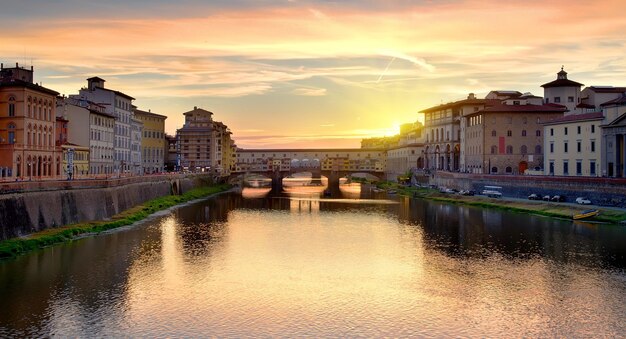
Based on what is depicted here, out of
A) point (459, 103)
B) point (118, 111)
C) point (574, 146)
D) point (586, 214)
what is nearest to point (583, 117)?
point (574, 146)

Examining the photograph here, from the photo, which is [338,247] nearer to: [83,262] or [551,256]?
[551,256]

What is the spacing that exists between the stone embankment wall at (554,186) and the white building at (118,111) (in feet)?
198

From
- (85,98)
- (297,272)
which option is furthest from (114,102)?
(297,272)

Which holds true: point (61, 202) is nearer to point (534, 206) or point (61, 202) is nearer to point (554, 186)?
point (534, 206)

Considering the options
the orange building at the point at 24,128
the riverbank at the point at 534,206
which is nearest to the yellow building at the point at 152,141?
the orange building at the point at 24,128

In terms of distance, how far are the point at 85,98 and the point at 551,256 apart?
78456 mm

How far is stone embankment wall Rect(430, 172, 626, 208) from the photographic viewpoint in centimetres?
6700

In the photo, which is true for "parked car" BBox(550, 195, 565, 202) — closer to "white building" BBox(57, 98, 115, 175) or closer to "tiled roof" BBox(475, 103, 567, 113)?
"tiled roof" BBox(475, 103, 567, 113)

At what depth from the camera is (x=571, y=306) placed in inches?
1265

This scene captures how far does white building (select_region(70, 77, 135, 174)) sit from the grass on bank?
19.7 meters

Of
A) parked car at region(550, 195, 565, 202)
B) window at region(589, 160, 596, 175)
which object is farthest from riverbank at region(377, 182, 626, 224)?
window at region(589, 160, 596, 175)

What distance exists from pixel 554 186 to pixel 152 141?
87.9 meters

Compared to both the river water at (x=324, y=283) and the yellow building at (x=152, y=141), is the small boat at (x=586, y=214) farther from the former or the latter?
the yellow building at (x=152, y=141)

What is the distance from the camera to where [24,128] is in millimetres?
64562
